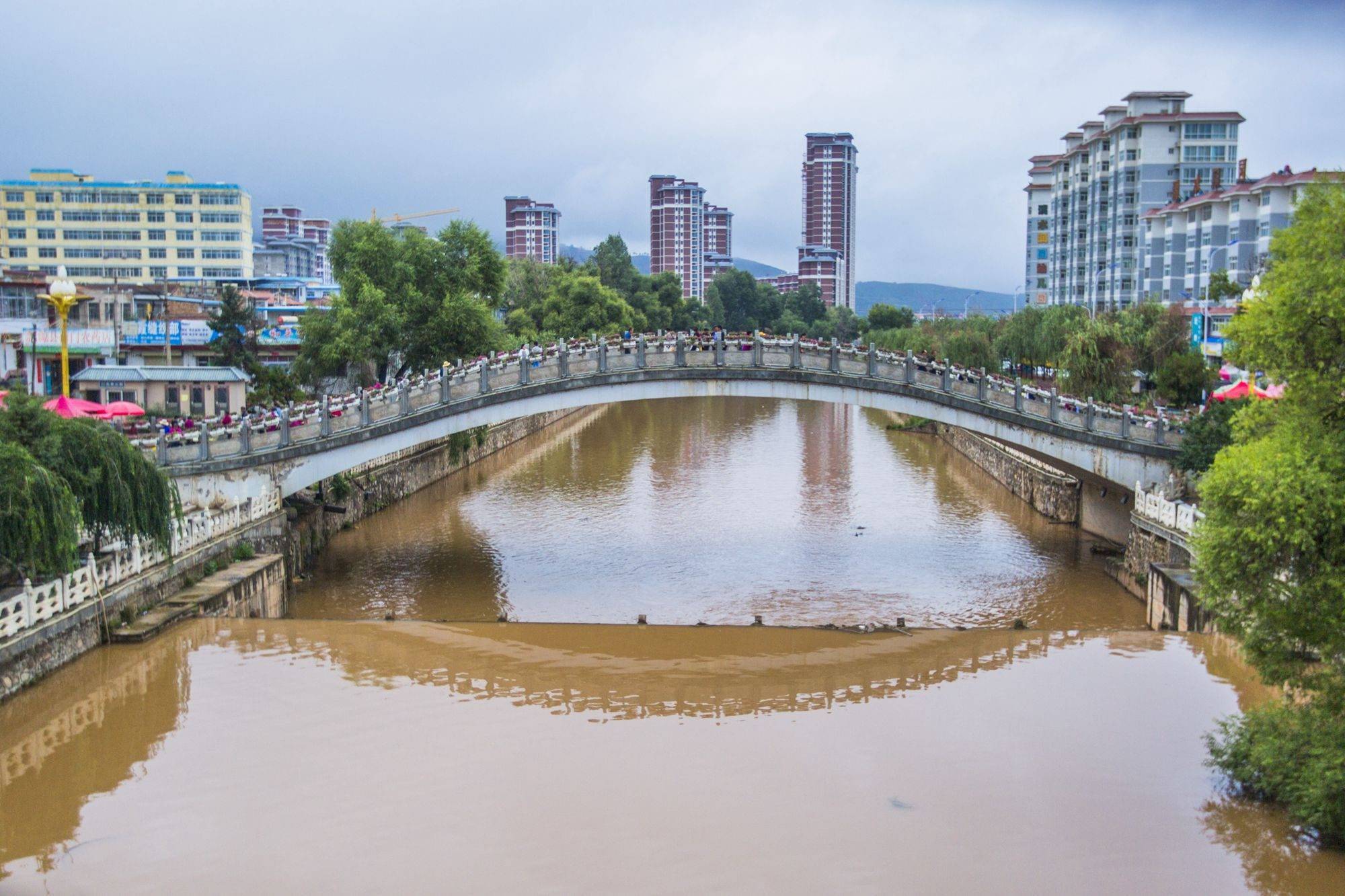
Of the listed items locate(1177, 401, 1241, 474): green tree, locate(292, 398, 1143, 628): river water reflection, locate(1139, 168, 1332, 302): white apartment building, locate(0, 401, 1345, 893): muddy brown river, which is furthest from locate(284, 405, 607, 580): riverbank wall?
locate(1139, 168, 1332, 302): white apartment building

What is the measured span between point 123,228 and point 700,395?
220ft

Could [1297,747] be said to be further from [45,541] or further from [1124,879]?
[45,541]

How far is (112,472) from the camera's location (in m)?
16.2

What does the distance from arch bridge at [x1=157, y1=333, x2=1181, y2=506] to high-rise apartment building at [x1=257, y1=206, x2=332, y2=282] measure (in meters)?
32.3

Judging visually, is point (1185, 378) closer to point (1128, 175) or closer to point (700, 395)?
point (700, 395)

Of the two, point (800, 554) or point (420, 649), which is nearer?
point (420, 649)

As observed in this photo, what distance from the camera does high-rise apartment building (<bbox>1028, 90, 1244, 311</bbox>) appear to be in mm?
56719

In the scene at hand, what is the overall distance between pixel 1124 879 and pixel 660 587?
41.5 feet

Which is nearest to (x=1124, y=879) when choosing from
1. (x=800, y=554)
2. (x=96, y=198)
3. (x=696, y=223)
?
(x=800, y=554)

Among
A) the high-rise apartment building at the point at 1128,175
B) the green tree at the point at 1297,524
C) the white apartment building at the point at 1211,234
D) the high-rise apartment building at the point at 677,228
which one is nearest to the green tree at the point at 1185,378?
the white apartment building at the point at 1211,234

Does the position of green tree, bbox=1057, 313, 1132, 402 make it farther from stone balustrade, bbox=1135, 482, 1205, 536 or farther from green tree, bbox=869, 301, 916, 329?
green tree, bbox=869, 301, 916, 329

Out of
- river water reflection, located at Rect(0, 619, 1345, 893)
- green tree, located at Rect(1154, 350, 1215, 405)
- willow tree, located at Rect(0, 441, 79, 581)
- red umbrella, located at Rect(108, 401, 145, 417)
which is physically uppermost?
green tree, located at Rect(1154, 350, 1215, 405)

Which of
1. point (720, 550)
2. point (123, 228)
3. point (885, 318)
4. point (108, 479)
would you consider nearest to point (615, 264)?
point (885, 318)

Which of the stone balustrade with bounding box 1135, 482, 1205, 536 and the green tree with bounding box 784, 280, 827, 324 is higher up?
the green tree with bounding box 784, 280, 827, 324
